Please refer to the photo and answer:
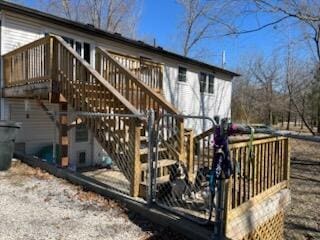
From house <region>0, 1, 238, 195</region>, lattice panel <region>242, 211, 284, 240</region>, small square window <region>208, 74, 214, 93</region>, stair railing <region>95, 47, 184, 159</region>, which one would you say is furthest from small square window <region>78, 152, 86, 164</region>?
small square window <region>208, 74, 214, 93</region>

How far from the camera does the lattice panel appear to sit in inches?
187

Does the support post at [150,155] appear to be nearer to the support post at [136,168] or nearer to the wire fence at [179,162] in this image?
the wire fence at [179,162]

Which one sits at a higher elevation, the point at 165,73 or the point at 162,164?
the point at 165,73

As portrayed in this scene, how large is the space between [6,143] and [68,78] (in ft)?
6.55

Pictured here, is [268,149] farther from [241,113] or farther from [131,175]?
[241,113]

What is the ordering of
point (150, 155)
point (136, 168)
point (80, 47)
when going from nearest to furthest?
1. point (150, 155)
2. point (136, 168)
3. point (80, 47)

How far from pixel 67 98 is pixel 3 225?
3677 millimetres

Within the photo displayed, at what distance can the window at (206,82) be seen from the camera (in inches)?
751

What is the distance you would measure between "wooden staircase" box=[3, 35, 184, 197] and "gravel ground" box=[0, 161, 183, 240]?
0.72 metres

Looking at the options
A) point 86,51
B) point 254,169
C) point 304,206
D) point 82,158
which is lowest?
point 304,206

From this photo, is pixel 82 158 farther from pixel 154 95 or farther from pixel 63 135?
pixel 154 95

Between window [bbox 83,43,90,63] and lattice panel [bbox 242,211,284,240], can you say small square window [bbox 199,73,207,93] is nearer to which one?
window [bbox 83,43,90,63]

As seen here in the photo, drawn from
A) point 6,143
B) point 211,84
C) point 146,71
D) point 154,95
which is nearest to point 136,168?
point 154,95

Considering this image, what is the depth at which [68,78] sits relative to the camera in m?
7.26
